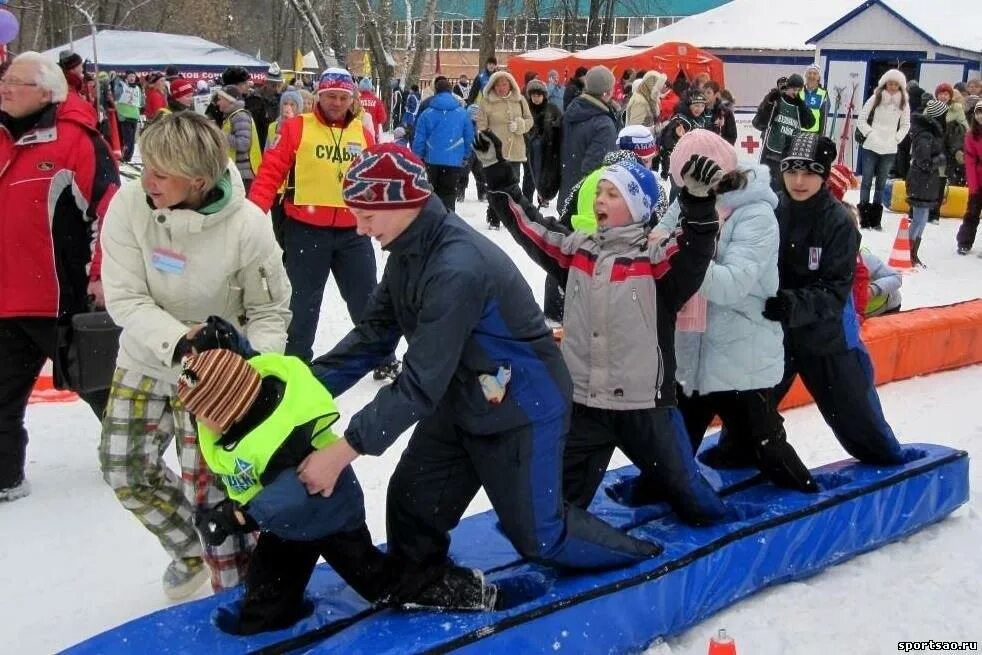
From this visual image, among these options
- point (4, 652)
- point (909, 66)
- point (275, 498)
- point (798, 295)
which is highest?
point (909, 66)

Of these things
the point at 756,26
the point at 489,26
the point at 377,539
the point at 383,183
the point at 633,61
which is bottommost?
the point at 377,539

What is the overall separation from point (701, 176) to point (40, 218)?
113 inches

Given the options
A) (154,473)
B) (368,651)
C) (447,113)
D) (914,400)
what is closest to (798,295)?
(368,651)

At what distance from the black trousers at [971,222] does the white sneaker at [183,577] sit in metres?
10.1

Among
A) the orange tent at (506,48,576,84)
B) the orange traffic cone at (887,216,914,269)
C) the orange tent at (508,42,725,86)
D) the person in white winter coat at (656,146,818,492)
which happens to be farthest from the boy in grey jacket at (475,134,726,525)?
the orange tent at (506,48,576,84)

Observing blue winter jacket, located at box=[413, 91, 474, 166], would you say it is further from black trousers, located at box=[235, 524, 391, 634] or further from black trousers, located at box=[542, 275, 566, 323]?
black trousers, located at box=[235, 524, 391, 634]

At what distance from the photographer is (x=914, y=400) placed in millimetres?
6605

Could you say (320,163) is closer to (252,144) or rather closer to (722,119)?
(252,144)

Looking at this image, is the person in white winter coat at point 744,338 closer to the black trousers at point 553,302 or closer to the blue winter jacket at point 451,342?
the blue winter jacket at point 451,342

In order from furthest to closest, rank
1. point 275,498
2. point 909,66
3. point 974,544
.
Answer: point 909,66
point 974,544
point 275,498

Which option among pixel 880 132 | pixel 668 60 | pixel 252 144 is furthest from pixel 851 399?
pixel 668 60

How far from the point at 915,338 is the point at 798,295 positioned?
327 cm

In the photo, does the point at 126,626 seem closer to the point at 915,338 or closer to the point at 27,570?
the point at 27,570

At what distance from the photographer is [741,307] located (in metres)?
4.14
